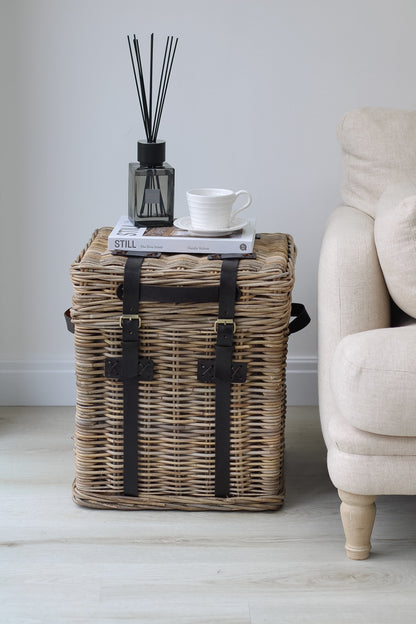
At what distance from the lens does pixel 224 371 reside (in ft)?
5.32

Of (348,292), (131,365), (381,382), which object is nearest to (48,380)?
(131,365)

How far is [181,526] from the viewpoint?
1.65m

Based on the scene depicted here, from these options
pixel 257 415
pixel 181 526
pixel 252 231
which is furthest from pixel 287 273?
pixel 181 526

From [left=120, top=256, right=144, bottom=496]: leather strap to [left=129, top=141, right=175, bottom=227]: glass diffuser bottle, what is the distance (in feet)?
0.58

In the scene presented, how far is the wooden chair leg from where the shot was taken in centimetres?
149

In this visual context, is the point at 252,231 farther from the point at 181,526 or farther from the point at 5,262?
the point at 5,262

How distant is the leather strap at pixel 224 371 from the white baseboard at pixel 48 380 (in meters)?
0.62

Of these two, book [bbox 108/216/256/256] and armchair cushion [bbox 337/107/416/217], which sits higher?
armchair cushion [bbox 337/107/416/217]

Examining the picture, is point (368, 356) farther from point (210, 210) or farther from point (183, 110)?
point (183, 110)

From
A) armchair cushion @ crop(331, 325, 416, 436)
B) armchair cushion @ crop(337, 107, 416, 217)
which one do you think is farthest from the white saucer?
armchair cushion @ crop(331, 325, 416, 436)

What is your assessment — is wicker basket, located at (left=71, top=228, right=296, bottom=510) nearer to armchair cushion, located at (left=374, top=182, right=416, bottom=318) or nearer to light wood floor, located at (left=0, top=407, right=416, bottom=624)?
light wood floor, located at (left=0, top=407, right=416, bottom=624)

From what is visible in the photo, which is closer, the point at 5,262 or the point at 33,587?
the point at 33,587

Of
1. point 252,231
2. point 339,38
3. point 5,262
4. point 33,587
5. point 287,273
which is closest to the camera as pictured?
point 33,587

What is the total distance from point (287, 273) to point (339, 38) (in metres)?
0.82
